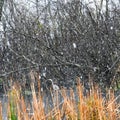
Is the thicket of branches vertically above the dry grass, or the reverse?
the thicket of branches

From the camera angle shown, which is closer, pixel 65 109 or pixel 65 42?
pixel 65 109

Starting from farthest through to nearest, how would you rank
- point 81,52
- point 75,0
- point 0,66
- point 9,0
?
1. point 9,0
2. point 0,66
3. point 75,0
4. point 81,52

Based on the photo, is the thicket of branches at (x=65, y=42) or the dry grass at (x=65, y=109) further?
the thicket of branches at (x=65, y=42)

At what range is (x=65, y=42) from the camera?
6.57 meters

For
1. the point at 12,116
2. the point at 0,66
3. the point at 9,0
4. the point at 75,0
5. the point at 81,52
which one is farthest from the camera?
the point at 9,0

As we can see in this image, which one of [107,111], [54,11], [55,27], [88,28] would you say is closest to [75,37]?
[88,28]

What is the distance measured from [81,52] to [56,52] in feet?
1.25

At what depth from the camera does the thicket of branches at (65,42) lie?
6.01 meters

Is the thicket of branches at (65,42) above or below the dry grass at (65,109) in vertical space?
above

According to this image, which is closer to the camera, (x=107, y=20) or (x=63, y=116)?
(x=63, y=116)

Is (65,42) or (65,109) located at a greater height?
(65,42)

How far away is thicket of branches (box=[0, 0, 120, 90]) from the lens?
6.01 metres

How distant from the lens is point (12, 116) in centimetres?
270

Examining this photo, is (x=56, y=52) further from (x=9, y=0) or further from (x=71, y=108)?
(x=71, y=108)
